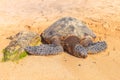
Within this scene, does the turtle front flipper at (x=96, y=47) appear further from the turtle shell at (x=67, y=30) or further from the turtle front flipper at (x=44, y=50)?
the turtle front flipper at (x=44, y=50)

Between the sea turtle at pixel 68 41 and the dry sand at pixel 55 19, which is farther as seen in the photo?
the sea turtle at pixel 68 41

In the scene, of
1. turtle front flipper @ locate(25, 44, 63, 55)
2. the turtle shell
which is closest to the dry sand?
turtle front flipper @ locate(25, 44, 63, 55)

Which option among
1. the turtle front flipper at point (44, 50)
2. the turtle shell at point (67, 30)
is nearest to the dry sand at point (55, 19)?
the turtle front flipper at point (44, 50)

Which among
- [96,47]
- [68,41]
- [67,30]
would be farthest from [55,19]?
[96,47]

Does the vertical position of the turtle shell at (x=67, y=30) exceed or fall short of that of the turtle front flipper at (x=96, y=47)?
it exceeds it

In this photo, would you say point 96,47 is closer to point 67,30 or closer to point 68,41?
point 68,41

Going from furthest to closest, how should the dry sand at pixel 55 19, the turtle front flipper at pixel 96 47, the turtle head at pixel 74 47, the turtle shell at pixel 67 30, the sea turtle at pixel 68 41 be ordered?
the turtle shell at pixel 67 30 → the turtle front flipper at pixel 96 47 → the sea turtle at pixel 68 41 → the turtle head at pixel 74 47 → the dry sand at pixel 55 19

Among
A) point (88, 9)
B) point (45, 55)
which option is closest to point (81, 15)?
point (88, 9)

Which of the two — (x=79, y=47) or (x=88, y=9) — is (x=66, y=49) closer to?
(x=79, y=47)

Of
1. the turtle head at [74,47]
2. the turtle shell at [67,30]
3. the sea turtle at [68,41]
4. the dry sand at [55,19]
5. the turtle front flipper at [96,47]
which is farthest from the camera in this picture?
the turtle shell at [67,30]
